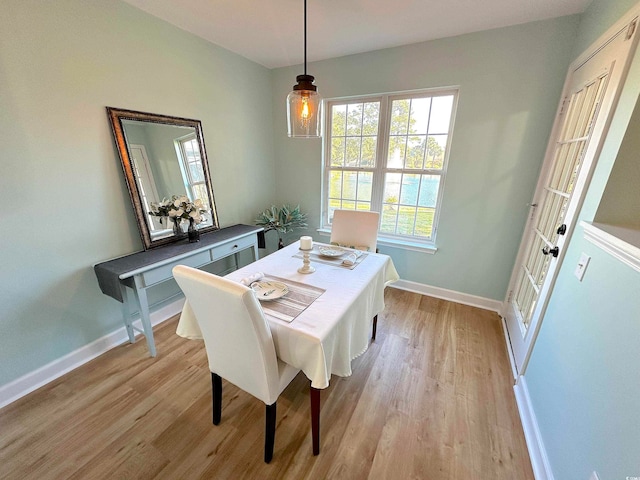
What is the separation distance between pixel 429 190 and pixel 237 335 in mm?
2346

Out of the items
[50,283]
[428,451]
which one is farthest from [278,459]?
[50,283]

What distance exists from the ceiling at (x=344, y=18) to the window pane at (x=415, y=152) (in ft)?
2.72

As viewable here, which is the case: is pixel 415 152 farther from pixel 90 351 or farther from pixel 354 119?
pixel 90 351

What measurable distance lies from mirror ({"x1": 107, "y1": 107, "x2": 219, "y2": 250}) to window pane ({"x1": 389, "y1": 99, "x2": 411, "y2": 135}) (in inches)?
75.0

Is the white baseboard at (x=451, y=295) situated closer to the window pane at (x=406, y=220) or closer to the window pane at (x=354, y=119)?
the window pane at (x=406, y=220)

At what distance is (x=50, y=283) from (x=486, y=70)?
11.7ft

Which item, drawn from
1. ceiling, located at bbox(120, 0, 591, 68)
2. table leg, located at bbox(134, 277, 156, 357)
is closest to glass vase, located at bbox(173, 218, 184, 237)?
table leg, located at bbox(134, 277, 156, 357)

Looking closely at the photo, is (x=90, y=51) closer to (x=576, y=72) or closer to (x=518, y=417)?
(x=576, y=72)

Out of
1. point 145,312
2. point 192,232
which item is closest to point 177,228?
point 192,232

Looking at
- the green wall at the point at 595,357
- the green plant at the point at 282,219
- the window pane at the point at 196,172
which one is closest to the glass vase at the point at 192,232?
the window pane at the point at 196,172

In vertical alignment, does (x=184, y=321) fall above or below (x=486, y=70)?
below

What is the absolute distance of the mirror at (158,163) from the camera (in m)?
1.87

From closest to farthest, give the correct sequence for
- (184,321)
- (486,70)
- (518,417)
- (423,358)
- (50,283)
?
(184,321) < (518,417) < (50,283) < (423,358) < (486,70)

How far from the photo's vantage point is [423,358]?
192 centimetres
